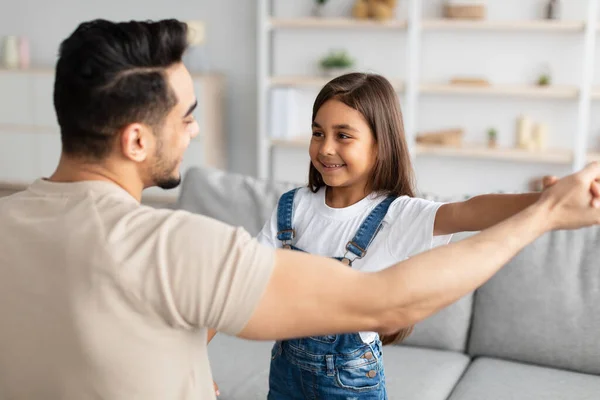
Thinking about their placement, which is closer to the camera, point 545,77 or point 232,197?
point 232,197

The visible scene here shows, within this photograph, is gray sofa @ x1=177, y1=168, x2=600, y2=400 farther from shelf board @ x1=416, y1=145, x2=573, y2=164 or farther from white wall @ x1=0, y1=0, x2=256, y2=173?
white wall @ x1=0, y1=0, x2=256, y2=173

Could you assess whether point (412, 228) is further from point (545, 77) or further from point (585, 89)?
point (545, 77)

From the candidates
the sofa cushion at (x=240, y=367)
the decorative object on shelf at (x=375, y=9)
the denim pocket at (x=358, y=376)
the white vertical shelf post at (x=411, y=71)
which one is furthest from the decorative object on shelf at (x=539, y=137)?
the denim pocket at (x=358, y=376)

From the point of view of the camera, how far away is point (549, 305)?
93.1 inches

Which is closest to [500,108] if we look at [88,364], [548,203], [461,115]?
[461,115]

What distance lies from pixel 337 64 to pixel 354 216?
3.76 m

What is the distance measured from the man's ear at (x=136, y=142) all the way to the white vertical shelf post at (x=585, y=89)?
4.16m

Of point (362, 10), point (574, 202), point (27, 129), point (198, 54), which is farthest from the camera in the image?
point (27, 129)

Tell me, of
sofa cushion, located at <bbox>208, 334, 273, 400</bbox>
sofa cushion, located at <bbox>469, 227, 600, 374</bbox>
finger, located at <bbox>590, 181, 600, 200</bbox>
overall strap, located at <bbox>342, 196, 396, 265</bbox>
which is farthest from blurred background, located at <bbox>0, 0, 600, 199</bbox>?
finger, located at <bbox>590, 181, 600, 200</bbox>

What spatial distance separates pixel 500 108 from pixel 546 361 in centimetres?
318

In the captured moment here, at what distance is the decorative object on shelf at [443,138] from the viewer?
517cm

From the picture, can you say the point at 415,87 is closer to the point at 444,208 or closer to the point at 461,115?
the point at 461,115

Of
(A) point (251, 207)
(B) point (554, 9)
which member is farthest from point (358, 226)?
(B) point (554, 9)

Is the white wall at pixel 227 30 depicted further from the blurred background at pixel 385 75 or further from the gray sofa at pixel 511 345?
the gray sofa at pixel 511 345
